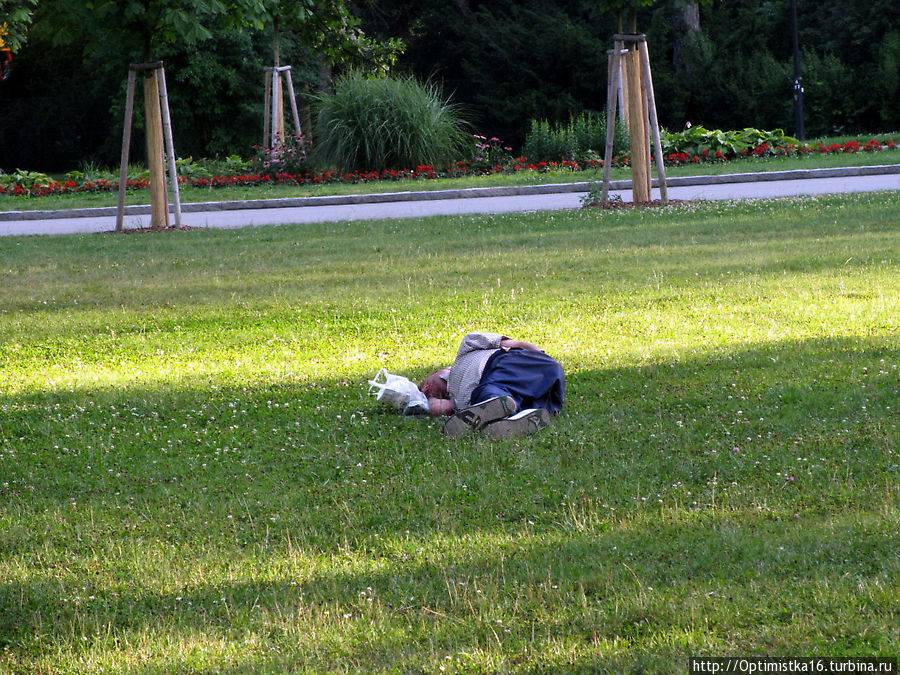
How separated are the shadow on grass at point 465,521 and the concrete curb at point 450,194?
1261 centimetres

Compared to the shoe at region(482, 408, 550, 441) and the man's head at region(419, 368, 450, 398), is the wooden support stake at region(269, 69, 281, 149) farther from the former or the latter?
the shoe at region(482, 408, 550, 441)

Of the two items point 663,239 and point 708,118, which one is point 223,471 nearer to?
point 663,239

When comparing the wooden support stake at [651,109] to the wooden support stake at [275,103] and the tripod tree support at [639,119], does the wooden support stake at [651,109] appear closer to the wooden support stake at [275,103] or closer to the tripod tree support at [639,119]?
the tripod tree support at [639,119]

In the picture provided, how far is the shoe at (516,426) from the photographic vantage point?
4988 mm

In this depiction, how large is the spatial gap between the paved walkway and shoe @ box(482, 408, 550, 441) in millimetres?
10683

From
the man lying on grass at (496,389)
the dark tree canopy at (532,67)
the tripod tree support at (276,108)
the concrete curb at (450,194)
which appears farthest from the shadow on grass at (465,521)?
the dark tree canopy at (532,67)

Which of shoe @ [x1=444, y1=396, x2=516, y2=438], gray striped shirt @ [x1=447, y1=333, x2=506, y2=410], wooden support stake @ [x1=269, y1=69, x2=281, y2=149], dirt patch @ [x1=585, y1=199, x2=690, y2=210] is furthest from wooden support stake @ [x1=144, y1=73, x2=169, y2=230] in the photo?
shoe @ [x1=444, y1=396, x2=516, y2=438]

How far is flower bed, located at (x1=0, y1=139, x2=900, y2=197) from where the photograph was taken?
2169cm

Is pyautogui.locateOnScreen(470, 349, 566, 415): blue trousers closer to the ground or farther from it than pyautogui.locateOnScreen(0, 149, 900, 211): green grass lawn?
closer to the ground

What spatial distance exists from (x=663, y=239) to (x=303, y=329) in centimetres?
497

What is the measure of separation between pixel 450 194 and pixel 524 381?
13514 millimetres

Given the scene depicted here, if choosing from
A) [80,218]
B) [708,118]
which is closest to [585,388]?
[80,218]

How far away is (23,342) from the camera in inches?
300

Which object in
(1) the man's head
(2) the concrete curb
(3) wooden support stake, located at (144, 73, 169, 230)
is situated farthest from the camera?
(2) the concrete curb
